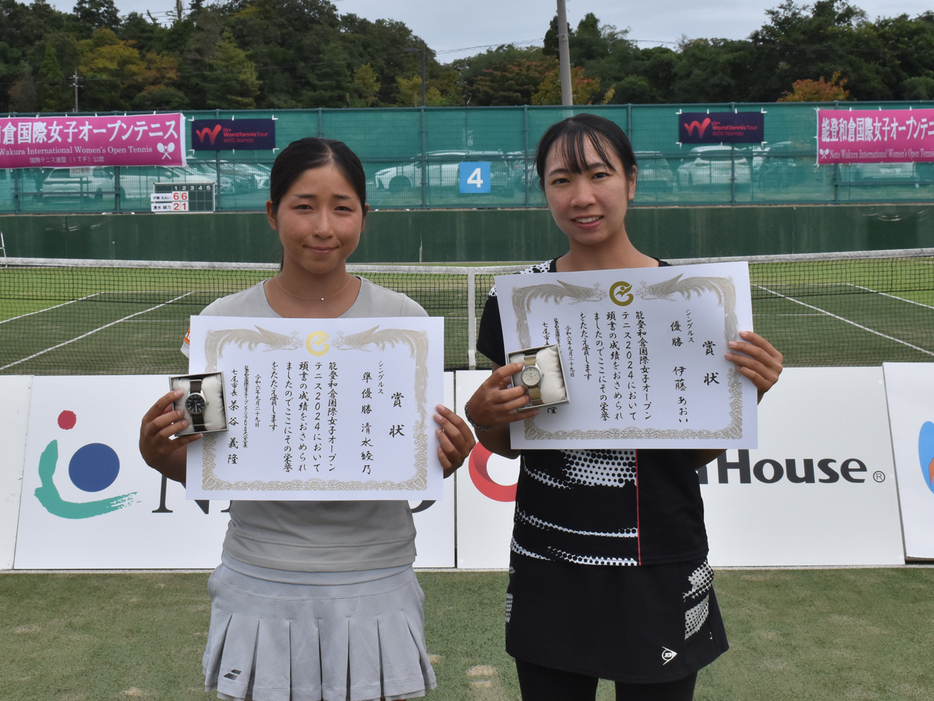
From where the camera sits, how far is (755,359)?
6.30 feet

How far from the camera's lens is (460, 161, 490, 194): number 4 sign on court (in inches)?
1041

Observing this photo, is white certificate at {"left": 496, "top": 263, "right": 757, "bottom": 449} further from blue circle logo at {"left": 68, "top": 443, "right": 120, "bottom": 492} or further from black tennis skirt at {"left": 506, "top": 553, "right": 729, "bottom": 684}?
blue circle logo at {"left": 68, "top": 443, "right": 120, "bottom": 492}

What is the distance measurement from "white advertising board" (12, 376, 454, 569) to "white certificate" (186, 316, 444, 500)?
2347mm

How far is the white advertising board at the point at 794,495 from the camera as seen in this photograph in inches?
168

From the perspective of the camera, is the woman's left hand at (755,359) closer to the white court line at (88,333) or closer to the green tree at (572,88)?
the white court line at (88,333)

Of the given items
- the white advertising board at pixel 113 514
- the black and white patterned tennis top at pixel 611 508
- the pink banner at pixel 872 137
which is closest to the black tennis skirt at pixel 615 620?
the black and white patterned tennis top at pixel 611 508

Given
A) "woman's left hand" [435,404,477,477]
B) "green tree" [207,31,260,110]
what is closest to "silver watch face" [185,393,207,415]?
"woman's left hand" [435,404,477,477]

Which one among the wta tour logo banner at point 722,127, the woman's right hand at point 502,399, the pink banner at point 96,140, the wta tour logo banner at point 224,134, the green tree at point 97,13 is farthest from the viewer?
the green tree at point 97,13

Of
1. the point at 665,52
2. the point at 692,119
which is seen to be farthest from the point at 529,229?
the point at 665,52

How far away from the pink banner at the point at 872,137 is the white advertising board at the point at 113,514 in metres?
25.1

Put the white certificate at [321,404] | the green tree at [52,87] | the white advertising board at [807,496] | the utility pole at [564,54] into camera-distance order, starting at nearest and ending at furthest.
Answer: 1. the white certificate at [321,404]
2. the white advertising board at [807,496]
3. the utility pole at [564,54]
4. the green tree at [52,87]

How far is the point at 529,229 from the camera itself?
24.5 meters

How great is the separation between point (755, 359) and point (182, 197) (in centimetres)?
2563

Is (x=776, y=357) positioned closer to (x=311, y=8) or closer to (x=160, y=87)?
(x=160, y=87)
